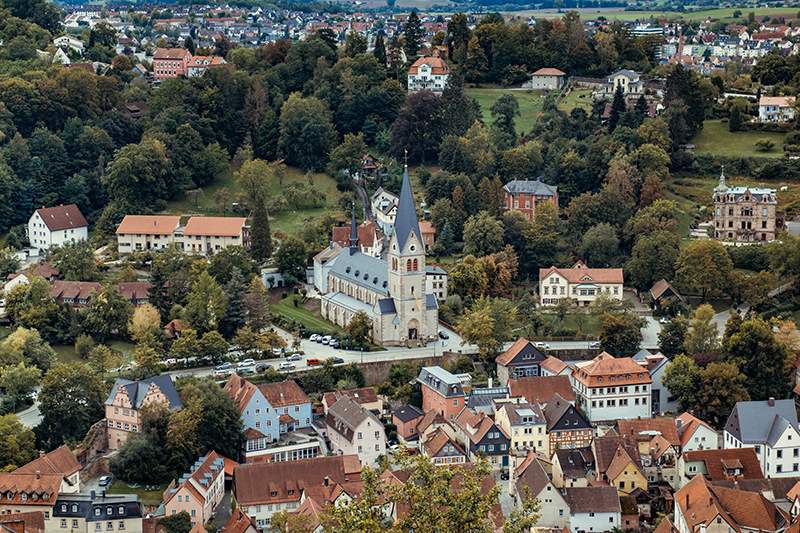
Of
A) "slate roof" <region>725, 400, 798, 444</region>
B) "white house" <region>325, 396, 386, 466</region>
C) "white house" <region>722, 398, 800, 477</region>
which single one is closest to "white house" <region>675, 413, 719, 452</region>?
"white house" <region>722, 398, 800, 477</region>

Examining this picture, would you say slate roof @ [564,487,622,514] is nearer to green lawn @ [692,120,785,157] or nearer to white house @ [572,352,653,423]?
white house @ [572,352,653,423]

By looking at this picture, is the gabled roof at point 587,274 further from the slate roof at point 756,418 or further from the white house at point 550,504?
the white house at point 550,504

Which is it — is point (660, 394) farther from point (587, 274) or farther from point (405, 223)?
point (405, 223)

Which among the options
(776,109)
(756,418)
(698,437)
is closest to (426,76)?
(776,109)

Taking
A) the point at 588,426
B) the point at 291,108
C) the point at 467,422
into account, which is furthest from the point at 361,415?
the point at 291,108

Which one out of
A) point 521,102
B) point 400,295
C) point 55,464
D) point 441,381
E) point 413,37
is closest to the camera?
point 55,464

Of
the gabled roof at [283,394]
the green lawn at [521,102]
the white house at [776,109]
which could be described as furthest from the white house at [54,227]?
the white house at [776,109]

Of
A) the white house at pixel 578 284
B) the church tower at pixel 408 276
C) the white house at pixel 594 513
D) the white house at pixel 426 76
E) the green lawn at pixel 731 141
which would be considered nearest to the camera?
the white house at pixel 594 513
